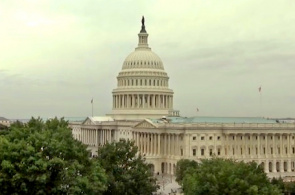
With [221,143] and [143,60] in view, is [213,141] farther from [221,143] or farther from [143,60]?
[143,60]

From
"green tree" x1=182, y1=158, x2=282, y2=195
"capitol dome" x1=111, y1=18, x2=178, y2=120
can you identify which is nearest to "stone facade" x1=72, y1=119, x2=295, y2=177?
"capitol dome" x1=111, y1=18, x2=178, y2=120

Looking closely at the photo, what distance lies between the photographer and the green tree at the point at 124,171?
7006 cm

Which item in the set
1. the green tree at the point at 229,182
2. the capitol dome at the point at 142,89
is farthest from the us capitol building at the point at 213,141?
the green tree at the point at 229,182

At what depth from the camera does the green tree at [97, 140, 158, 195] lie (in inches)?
2758

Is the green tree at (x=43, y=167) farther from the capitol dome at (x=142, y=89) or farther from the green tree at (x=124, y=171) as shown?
the capitol dome at (x=142, y=89)

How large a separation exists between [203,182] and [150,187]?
1073 centimetres

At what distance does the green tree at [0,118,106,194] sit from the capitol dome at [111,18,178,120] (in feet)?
407

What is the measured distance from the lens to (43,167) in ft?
178

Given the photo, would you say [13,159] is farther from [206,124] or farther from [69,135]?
[206,124]

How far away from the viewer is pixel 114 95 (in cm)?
19588

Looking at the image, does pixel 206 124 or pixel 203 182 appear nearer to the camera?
pixel 203 182

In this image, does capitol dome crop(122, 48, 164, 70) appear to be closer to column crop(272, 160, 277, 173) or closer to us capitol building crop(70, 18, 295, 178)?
us capitol building crop(70, 18, 295, 178)

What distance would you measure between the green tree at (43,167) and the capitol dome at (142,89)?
124033 mm

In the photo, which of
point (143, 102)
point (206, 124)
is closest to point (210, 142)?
point (206, 124)
